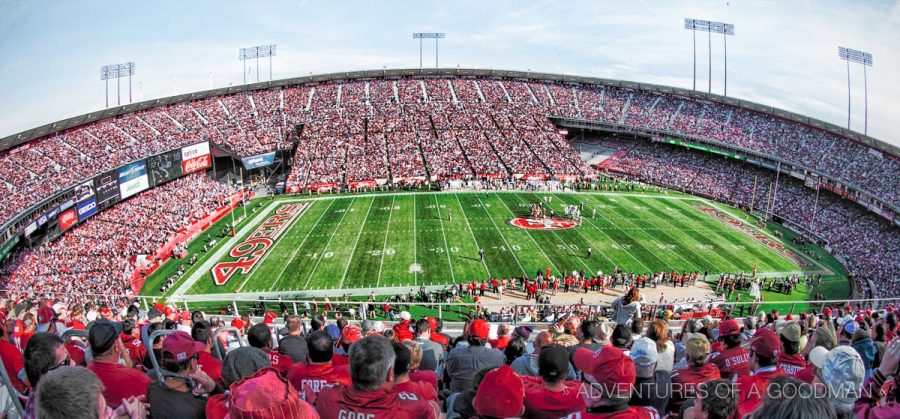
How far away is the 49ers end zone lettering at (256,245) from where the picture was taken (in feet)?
88.2

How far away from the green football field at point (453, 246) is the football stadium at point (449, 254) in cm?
22

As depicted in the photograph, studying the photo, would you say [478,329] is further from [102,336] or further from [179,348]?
[102,336]

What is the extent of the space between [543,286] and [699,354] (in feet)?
63.8

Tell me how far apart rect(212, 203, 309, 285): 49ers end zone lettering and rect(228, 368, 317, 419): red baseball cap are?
80.2 feet

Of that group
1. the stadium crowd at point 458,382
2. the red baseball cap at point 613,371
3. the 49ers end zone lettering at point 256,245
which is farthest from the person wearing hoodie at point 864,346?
the 49ers end zone lettering at point 256,245

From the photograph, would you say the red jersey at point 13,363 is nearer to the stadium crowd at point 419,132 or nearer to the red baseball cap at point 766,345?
the red baseball cap at point 766,345

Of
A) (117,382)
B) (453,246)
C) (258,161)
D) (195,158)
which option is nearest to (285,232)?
(453,246)

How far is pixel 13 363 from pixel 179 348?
9.22ft

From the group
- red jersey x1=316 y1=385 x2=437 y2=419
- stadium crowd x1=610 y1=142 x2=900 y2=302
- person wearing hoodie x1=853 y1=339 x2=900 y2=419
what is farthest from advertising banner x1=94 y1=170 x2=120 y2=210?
stadium crowd x1=610 y1=142 x2=900 y2=302

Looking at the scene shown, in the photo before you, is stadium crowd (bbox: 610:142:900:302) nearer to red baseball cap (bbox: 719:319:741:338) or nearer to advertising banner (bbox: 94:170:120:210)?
red baseball cap (bbox: 719:319:741:338)

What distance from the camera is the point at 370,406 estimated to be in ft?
11.7

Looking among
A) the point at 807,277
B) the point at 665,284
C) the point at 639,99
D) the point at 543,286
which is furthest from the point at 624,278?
the point at 639,99

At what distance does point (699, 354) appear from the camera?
507cm

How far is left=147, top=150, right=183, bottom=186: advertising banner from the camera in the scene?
36.8m
